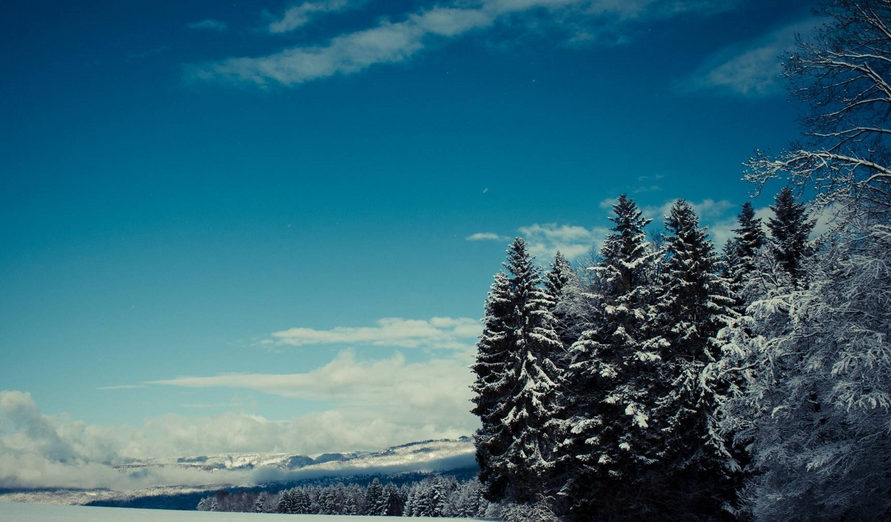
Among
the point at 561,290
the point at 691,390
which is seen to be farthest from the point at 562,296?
the point at 691,390

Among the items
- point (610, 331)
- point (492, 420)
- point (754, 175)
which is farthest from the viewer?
point (492, 420)

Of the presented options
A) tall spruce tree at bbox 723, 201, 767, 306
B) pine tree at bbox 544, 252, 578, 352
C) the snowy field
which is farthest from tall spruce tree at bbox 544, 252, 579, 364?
the snowy field

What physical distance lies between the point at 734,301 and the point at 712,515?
8.36 meters

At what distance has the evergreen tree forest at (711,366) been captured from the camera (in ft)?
37.7

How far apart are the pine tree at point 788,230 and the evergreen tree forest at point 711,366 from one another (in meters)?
0.09

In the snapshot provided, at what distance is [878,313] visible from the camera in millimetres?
11875

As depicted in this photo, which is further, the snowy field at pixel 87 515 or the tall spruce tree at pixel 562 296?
the tall spruce tree at pixel 562 296

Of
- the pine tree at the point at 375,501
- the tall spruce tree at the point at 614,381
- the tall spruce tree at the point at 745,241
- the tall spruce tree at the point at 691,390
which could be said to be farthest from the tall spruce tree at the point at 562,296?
the pine tree at the point at 375,501

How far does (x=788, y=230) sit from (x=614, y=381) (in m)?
13.1

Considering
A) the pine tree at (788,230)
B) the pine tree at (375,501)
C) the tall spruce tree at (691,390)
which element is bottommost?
the pine tree at (375,501)

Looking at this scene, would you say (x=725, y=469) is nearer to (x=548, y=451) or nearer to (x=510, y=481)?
(x=548, y=451)

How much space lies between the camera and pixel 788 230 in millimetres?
29109

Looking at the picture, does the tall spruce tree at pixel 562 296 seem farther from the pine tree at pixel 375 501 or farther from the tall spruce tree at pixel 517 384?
the pine tree at pixel 375 501

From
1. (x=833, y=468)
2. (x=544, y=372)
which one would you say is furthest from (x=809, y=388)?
(x=544, y=372)
